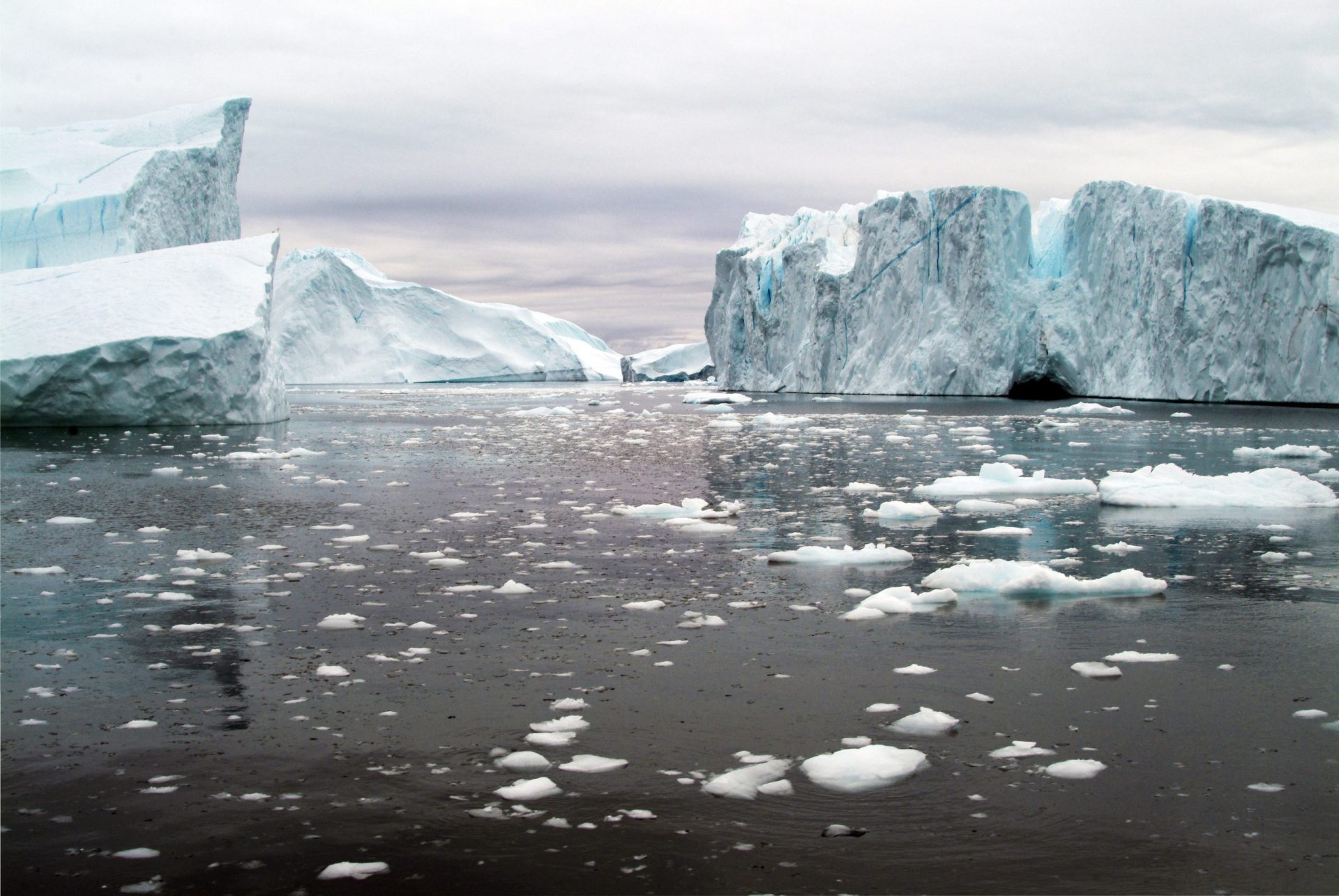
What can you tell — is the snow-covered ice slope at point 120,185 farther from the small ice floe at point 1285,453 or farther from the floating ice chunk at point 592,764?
the floating ice chunk at point 592,764

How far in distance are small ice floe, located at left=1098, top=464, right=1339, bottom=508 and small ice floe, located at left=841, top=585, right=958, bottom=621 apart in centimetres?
376

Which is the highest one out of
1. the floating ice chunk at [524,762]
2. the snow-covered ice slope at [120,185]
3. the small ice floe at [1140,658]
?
the snow-covered ice slope at [120,185]

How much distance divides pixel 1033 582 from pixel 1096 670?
1171mm

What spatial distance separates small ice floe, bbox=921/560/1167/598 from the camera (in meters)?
4.92

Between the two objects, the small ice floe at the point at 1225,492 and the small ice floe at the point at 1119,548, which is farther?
the small ice floe at the point at 1225,492

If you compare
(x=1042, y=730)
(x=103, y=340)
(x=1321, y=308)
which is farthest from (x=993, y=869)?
(x=1321, y=308)

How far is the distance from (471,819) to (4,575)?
3853 millimetres

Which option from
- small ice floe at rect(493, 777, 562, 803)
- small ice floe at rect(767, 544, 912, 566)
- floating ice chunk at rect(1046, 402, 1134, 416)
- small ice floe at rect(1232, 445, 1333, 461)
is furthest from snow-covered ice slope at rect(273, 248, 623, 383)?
small ice floe at rect(493, 777, 562, 803)

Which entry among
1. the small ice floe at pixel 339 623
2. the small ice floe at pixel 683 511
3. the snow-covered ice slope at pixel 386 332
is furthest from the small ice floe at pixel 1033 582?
the snow-covered ice slope at pixel 386 332

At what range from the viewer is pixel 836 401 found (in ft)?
95.3

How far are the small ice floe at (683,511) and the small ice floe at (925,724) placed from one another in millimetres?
4129

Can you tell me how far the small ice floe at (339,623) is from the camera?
4348 mm

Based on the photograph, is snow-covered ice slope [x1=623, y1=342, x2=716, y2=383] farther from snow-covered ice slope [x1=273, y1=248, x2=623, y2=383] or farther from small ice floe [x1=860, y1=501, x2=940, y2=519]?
small ice floe [x1=860, y1=501, x2=940, y2=519]

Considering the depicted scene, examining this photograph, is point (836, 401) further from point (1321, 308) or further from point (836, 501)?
point (836, 501)
